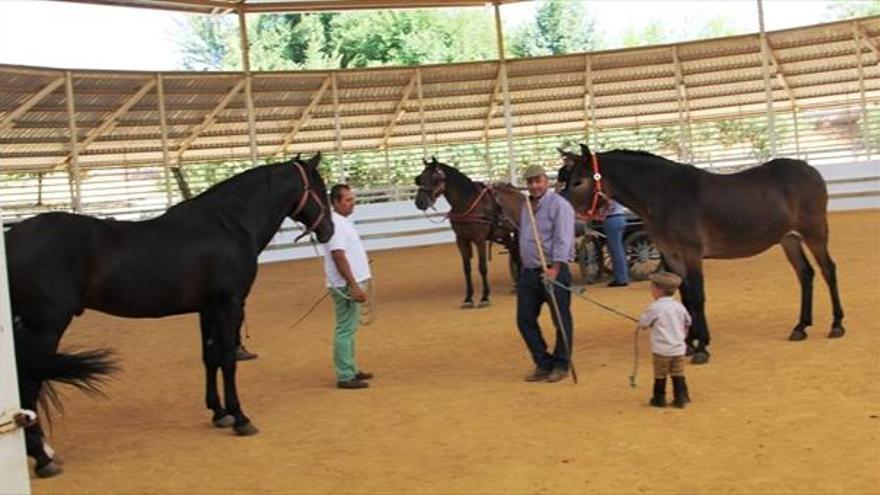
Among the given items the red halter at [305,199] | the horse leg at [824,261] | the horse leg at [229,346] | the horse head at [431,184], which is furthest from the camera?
the horse head at [431,184]

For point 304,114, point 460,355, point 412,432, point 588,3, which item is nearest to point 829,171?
point 304,114

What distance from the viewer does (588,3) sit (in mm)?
44469

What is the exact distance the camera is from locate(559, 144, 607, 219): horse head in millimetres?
7082

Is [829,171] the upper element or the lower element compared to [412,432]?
upper

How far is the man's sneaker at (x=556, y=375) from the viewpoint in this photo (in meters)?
6.32

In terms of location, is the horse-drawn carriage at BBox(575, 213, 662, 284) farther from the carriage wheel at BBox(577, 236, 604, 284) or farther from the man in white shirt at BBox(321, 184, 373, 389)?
the man in white shirt at BBox(321, 184, 373, 389)

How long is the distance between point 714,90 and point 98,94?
16.3m

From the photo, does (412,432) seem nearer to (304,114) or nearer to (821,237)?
(821,237)

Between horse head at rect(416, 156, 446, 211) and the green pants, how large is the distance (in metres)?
5.04

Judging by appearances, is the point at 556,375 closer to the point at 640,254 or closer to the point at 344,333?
the point at 344,333

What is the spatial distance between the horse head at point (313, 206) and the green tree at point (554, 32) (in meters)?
36.3

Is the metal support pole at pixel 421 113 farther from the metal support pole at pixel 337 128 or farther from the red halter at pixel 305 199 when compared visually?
the red halter at pixel 305 199

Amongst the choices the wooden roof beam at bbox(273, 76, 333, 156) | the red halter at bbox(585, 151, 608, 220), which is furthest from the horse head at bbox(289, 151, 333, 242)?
the wooden roof beam at bbox(273, 76, 333, 156)

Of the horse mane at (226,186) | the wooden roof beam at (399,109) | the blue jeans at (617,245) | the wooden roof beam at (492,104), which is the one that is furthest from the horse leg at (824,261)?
the wooden roof beam at (399,109)
